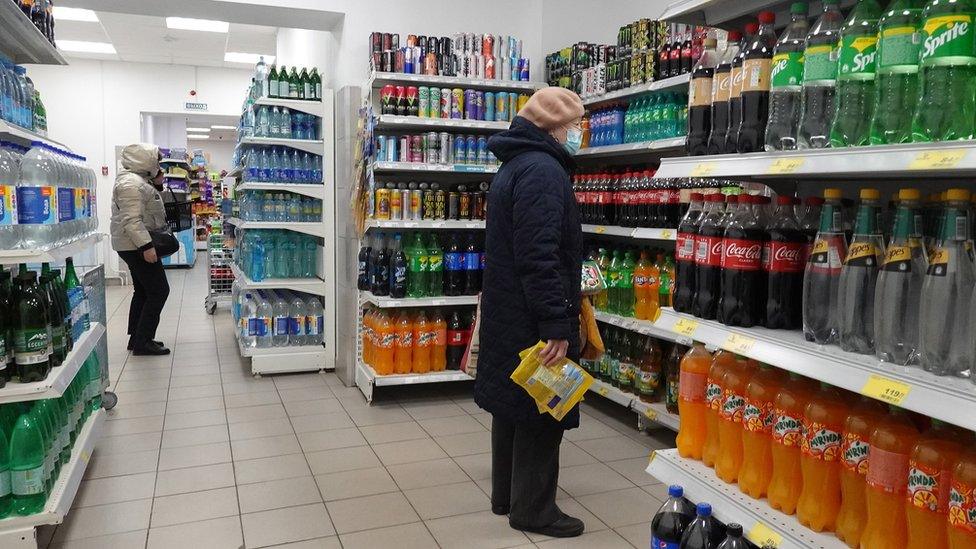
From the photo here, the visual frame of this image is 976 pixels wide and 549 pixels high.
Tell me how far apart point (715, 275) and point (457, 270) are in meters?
3.26

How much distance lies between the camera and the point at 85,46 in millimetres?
12234

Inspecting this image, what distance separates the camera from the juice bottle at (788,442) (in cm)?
186

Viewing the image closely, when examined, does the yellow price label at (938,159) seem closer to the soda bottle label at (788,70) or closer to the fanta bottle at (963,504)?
the soda bottle label at (788,70)

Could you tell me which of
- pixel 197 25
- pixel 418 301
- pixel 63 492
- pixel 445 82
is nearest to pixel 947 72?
pixel 63 492

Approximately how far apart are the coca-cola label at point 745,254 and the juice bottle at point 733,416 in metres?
0.32

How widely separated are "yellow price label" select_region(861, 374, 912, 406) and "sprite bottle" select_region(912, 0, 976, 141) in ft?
1.67

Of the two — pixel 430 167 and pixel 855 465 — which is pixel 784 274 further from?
pixel 430 167

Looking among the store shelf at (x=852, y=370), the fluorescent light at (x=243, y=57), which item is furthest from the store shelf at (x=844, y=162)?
the fluorescent light at (x=243, y=57)

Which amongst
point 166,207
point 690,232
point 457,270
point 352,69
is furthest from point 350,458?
point 166,207

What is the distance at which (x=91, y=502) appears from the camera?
Answer: 345 cm

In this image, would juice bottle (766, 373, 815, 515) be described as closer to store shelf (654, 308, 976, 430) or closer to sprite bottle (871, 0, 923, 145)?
store shelf (654, 308, 976, 430)

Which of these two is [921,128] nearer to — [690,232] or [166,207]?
[690,232]

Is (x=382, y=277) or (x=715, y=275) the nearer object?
(x=715, y=275)

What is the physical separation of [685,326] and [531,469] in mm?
1271
